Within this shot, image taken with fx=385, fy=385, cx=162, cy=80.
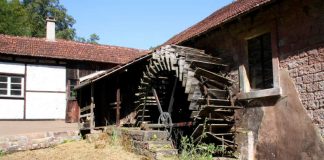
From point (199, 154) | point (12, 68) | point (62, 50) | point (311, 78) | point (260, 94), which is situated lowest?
point (199, 154)

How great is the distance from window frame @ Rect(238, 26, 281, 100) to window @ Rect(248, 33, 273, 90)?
0.11 meters

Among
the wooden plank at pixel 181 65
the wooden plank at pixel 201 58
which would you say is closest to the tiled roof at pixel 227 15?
the wooden plank at pixel 201 58

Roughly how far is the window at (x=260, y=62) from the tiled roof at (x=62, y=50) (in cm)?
1020

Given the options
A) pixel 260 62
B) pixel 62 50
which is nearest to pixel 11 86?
pixel 62 50

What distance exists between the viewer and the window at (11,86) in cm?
1584

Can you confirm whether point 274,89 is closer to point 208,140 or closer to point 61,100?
point 208,140

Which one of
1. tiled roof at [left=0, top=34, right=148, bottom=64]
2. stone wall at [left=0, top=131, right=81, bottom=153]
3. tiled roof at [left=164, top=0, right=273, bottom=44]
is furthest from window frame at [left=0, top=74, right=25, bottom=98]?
tiled roof at [left=164, top=0, right=273, bottom=44]

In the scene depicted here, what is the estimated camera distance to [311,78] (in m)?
7.03

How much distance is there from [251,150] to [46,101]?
10.9 meters

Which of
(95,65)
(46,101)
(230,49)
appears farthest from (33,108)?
(230,49)

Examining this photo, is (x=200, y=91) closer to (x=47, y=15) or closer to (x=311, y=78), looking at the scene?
(x=311, y=78)

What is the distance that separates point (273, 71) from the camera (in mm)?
7840

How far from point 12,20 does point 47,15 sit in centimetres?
1196

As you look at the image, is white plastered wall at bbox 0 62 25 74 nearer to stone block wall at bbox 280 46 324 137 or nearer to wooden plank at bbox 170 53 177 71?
wooden plank at bbox 170 53 177 71
